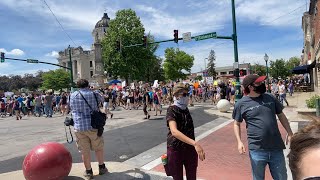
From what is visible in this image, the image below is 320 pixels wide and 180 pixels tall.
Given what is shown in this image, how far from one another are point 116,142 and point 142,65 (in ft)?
157

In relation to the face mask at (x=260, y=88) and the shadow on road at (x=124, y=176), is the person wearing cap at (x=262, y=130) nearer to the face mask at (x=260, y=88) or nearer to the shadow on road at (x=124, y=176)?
the face mask at (x=260, y=88)

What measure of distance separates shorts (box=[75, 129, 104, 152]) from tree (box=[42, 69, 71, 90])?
110646 mm

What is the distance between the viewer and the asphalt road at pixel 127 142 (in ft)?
28.2

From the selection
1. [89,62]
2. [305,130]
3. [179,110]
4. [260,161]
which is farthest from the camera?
[89,62]

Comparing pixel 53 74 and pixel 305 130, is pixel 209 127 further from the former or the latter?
pixel 53 74

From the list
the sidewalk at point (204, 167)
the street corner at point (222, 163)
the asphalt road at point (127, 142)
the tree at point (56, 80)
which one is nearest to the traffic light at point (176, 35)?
the asphalt road at point (127, 142)

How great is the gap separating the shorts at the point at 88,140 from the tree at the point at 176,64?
233 ft

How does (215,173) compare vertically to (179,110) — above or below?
below

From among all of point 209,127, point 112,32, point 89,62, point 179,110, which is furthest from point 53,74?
point 179,110

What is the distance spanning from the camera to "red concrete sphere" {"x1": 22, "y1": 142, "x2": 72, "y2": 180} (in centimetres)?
558

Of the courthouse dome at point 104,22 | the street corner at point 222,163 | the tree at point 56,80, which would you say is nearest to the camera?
the street corner at point 222,163

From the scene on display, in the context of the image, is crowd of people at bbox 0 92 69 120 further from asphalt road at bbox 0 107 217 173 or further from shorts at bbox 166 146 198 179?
shorts at bbox 166 146 198 179

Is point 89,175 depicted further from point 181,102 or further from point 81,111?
point 181,102

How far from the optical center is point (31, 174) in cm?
560
